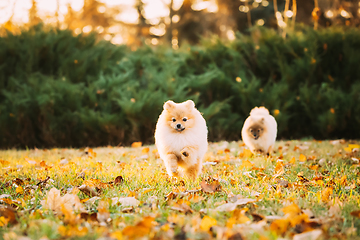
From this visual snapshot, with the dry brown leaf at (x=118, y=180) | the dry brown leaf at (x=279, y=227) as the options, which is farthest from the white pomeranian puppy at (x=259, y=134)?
the dry brown leaf at (x=279, y=227)

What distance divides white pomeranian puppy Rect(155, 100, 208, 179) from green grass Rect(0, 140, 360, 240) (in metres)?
0.22

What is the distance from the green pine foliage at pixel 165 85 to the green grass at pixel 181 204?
3.07 meters

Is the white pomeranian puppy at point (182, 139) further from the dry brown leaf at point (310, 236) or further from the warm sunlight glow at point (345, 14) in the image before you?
the warm sunlight glow at point (345, 14)

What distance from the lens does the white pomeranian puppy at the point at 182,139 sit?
3086 mm

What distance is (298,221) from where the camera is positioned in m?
1.77

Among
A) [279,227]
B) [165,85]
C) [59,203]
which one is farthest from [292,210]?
[165,85]

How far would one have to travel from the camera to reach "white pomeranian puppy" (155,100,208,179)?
121 inches

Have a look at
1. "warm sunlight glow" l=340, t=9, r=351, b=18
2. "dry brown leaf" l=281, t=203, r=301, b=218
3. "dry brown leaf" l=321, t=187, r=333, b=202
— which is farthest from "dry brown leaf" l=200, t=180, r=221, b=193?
"warm sunlight glow" l=340, t=9, r=351, b=18

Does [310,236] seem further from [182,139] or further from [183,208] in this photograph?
[182,139]

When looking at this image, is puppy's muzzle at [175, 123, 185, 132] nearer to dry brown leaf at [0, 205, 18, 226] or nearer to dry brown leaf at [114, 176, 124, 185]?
dry brown leaf at [114, 176, 124, 185]

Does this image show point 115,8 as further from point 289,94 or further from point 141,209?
point 141,209

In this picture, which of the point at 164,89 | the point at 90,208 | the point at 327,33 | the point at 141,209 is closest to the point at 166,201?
the point at 141,209

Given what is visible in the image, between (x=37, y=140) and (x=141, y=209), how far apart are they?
5.99 meters

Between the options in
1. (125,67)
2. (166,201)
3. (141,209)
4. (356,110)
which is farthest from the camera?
(125,67)
